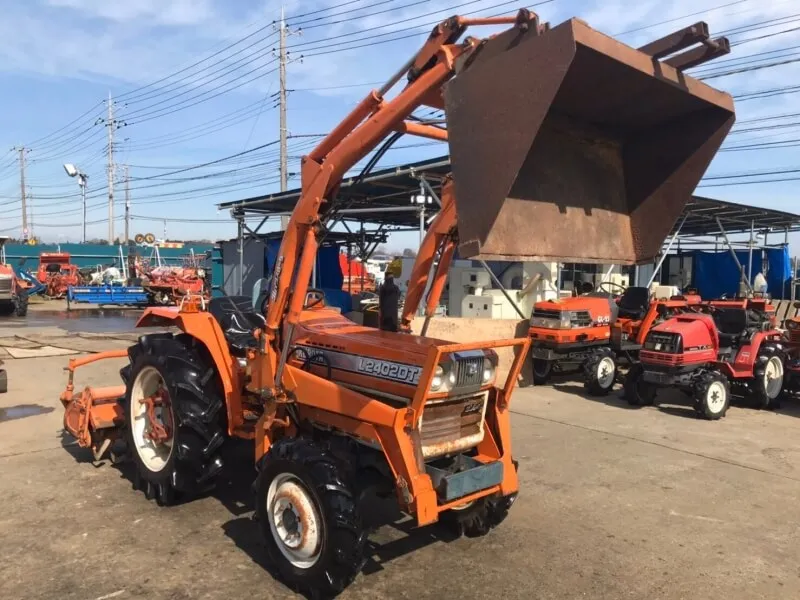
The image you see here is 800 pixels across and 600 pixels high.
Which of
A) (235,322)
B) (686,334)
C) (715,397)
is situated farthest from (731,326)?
(235,322)

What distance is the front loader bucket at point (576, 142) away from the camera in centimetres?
296

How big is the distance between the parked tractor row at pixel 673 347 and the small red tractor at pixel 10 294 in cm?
1756

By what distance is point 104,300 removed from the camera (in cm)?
2366

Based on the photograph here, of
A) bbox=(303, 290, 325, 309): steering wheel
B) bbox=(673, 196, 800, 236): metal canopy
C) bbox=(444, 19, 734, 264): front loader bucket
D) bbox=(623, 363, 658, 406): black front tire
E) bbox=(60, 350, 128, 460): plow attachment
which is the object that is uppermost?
bbox=(673, 196, 800, 236): metal canopy

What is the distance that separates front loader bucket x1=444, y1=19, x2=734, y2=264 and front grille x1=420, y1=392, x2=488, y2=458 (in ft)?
3.24

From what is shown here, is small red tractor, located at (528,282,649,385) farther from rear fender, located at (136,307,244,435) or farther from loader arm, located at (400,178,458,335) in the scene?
rear fender, located at (136,307,244,435)

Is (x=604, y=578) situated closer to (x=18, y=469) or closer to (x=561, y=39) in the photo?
(x=561, y=39)

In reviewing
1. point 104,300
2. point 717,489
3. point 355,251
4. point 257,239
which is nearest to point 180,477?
point 717,489

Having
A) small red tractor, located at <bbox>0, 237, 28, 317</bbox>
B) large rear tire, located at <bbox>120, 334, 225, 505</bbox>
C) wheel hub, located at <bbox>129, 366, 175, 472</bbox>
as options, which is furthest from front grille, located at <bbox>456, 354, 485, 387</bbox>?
small red tractor, located at <bbox>0, 237, 28, 317</bbox>

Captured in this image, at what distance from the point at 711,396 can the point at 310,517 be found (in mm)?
5954

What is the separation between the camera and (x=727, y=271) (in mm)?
22109

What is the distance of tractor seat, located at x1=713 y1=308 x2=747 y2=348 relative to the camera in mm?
8672

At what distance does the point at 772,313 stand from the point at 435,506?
26.6 ft

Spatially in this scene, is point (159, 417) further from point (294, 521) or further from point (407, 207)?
point (407, 207)
